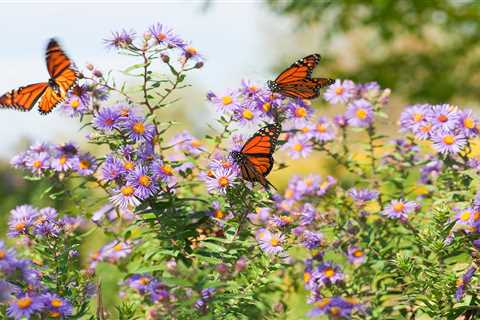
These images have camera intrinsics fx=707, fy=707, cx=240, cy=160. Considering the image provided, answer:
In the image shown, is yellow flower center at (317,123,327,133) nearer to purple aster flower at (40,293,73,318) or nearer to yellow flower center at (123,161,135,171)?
yellow flower center at (123,161,135,171)

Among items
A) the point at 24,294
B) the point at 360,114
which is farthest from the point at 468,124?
the point at 24,294

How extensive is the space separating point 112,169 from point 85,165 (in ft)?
1.86

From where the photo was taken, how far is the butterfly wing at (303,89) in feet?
12.4

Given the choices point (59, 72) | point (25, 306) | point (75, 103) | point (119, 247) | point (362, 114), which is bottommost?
point (25, 306)

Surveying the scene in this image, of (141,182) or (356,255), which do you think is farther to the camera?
(356,255)

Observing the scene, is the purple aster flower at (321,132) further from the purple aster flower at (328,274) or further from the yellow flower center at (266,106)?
the purple aster flower at (328,274)

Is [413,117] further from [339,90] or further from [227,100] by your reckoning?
[227,100]

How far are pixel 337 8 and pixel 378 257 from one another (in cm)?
1193

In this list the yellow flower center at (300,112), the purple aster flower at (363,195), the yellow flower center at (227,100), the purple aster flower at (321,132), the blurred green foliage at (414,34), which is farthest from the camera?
the blurred green foliage at (414,34)

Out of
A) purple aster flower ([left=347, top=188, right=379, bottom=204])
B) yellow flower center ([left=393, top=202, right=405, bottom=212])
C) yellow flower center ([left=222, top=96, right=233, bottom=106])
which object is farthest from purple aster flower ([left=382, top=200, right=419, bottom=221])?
yellow flower center ([left=222, top=96, right=233, bottom=106])

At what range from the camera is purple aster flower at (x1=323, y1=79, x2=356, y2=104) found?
450 centimetres

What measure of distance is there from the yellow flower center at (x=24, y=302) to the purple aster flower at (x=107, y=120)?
975mm

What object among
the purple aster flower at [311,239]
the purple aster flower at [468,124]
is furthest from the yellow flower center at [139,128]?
the purple aster flower at [468,124]

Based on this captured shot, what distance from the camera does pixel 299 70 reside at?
3881mm
